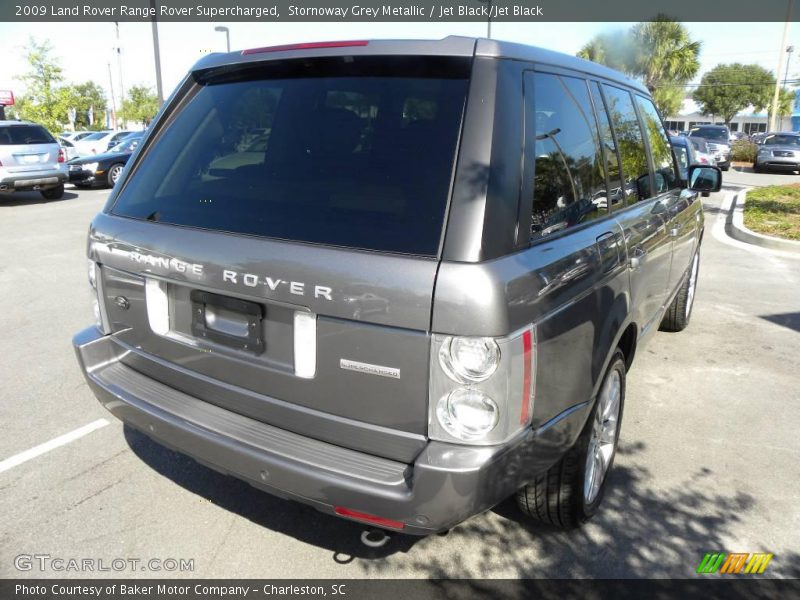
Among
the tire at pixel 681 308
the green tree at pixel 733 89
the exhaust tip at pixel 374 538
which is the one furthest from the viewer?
the green tree at pixel 733 89

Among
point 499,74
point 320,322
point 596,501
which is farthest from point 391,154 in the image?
point 596,501

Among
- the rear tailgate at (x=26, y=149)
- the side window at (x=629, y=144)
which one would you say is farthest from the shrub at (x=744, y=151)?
the side window at (x=629, y=144)

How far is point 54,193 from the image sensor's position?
14.8 metres

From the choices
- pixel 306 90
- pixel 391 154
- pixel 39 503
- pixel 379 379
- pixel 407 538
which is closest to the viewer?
pixel 379 379

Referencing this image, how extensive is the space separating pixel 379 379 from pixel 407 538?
1.10 metres

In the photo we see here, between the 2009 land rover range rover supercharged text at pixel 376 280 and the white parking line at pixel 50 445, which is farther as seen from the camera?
the white parking line at pixel 50 445

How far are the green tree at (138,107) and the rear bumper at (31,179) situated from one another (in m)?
41.9

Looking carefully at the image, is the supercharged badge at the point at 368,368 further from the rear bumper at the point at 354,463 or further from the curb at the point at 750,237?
the curb at the point at 750,237

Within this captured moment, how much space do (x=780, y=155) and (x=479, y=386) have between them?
1085 inches

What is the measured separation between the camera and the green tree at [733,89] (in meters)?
65.4

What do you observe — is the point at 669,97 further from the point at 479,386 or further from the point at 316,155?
the point at 479,386

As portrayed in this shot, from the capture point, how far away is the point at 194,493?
3.10m

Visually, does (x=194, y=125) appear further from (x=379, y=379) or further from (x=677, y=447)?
(x=677, y=447)

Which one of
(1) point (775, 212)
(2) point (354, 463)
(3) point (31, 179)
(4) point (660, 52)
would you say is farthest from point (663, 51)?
(2) point (354, 463)
